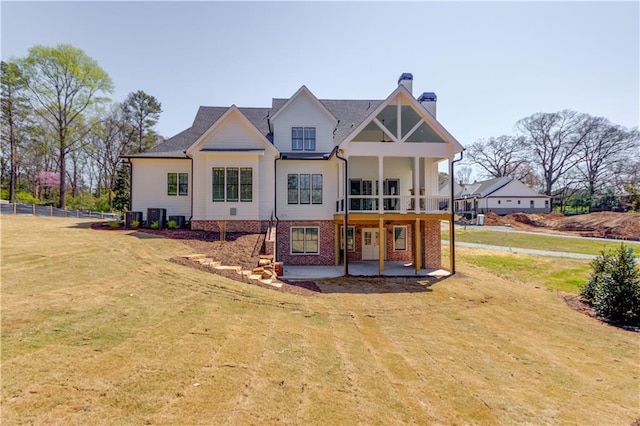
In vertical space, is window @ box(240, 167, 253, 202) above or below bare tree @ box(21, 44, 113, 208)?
below

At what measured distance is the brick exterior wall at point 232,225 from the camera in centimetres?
1514

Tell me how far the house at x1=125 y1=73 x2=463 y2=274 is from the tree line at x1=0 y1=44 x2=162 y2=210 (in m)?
18.0

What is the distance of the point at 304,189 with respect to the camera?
1655 centimetres

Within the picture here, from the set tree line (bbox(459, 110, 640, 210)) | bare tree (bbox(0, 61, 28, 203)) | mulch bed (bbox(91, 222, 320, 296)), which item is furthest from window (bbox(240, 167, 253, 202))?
tree line (bbox(459, 110, 640, 210))

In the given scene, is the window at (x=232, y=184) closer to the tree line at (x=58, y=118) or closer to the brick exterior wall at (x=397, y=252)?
the brick exterior wall at (x=397, y=252)

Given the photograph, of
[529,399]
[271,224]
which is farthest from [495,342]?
[271,224]

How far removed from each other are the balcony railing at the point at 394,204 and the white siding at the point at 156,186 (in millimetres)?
8396

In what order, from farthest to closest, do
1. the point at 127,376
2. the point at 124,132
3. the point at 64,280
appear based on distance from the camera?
the point at 124,132
the point at 64,280
the point at 127,376

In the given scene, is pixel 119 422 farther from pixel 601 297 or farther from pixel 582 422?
pixel 601 297

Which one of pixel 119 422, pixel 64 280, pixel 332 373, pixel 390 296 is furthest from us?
pixel 390 296

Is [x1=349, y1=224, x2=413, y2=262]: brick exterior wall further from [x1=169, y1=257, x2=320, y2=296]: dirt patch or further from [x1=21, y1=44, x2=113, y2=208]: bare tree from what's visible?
[x1=21, y1=44, x2=113, y2=208]: bare tree

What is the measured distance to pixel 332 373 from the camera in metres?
4.50

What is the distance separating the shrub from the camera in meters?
10.3

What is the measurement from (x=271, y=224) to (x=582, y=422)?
512 inches
